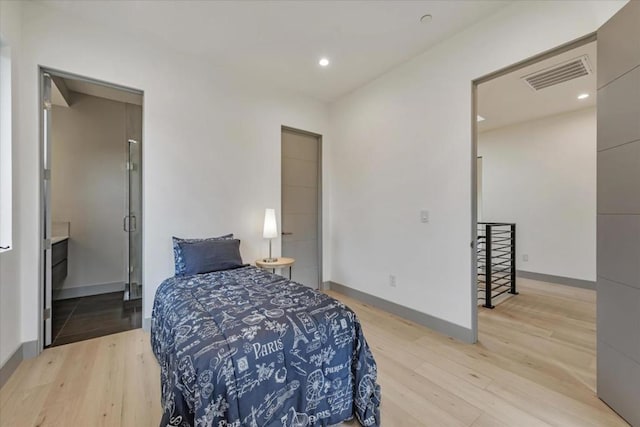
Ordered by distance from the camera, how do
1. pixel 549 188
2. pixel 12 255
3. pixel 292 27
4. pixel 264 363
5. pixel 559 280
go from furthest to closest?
1. pixel 549 188
2. pixel 559 280
3. pixel 292 27
4. pixel 12 255
5. pixel 264 363

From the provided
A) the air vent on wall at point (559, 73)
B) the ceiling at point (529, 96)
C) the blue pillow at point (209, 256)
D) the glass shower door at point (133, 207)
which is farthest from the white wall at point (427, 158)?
the glass shower door at point (133, 207)

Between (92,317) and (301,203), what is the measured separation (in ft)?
9.45

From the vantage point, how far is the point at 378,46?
2.88 metres

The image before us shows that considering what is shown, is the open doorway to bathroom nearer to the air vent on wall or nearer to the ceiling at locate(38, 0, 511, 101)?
the ceiling at locate(38, 0, 511, 101)

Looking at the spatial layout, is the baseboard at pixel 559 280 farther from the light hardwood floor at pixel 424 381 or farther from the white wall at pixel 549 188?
the light hardwood floor at pixel 424 381

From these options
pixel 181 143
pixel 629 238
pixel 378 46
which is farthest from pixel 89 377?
pixel 378 46

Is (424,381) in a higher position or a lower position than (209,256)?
lower

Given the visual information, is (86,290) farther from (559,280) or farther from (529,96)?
(559,280)

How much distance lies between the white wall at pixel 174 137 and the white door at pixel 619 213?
3.12 m

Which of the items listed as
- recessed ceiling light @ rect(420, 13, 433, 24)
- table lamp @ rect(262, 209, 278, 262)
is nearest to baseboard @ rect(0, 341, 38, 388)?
table lamp @ rect(262, 209, 278, 262)

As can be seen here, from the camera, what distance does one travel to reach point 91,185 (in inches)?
155

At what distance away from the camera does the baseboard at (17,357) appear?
6.27ft

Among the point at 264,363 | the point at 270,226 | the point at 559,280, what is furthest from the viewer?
the point at 559,280

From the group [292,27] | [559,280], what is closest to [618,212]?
[292,27]
